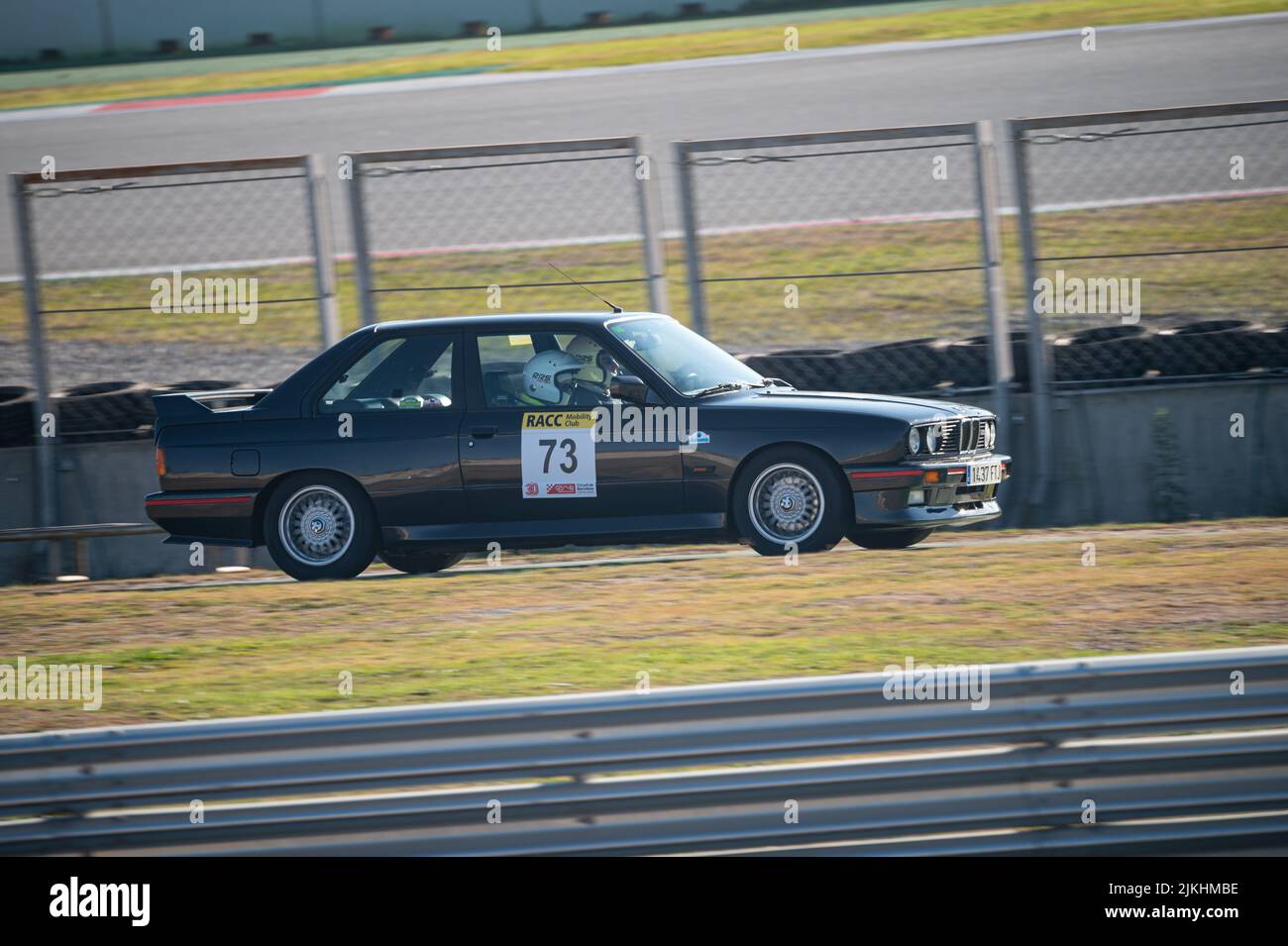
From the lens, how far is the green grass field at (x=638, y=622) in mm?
6621

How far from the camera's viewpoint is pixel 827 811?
507 cm

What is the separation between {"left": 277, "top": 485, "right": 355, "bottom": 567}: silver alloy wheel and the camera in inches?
361

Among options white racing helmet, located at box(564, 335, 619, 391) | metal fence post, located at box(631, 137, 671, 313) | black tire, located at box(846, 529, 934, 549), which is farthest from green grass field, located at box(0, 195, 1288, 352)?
black tire, located at box(846, 529, 934, 549)

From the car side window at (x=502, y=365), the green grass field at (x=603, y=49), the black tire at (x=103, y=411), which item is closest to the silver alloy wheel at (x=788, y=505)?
the car side window at (x=502, y=365)

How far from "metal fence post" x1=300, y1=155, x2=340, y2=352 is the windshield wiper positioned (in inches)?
113

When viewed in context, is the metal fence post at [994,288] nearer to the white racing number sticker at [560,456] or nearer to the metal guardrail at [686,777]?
the white racing number sticker at [560,456]

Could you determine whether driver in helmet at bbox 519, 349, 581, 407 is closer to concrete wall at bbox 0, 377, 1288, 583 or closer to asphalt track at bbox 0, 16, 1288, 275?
concrete wall at bbox 0, 377, 1288, 583

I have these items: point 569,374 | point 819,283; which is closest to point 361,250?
point 569,374

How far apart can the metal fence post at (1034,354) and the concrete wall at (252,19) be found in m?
18.1

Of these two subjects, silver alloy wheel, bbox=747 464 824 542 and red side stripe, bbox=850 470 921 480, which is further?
silver alloy wheel, bbox=747 464 824 542

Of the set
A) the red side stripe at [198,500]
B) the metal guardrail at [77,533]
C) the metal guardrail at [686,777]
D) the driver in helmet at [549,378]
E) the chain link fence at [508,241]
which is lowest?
the metal guardrail at [686,777]

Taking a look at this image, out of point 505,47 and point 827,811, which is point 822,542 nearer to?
point 827,811

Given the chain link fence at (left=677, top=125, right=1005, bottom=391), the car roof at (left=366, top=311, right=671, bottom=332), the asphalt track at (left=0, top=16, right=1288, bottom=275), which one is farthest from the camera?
the asphalt track at (left=0, top=16, right=1288, bottom=275)
